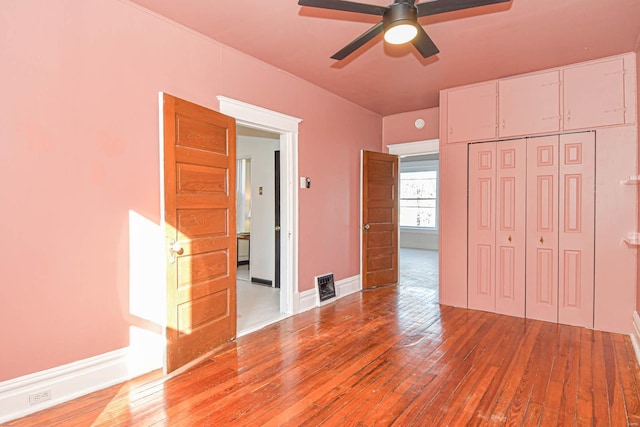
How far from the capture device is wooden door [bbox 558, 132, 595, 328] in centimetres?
371

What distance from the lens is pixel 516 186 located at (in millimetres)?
4133

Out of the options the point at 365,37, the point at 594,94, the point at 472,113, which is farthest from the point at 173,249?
the point at 594,94

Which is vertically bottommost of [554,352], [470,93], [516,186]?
[554,352]

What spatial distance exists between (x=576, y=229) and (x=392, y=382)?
2761 millimetres

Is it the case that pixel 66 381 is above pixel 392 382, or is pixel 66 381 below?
above

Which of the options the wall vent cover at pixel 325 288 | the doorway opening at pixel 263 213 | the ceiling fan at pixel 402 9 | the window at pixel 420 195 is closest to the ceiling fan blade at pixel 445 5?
the ceiling fan at pixel 402 9

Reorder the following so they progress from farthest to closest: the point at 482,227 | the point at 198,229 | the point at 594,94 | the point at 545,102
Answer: the point at 482,227, the point at 545,102, the point at 594,94, the point at 198,229

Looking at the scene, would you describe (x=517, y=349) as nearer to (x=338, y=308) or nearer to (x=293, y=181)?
(x=338, y=308)

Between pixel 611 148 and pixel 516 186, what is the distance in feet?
3.05

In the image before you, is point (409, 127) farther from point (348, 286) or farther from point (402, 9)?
point (402, 9)

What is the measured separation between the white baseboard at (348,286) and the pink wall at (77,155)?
2862mm

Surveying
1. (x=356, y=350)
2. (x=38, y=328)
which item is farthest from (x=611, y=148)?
(x=38, y=328)

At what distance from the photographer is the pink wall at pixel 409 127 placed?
17.8ft

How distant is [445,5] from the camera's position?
202 cm
